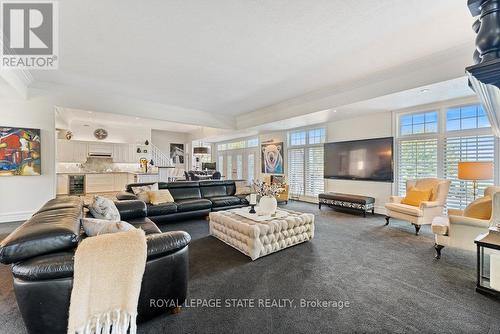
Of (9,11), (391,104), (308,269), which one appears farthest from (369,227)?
(9,11)

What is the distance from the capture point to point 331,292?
2160mm

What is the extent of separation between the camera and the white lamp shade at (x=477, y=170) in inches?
134

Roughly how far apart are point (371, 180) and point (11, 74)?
7.66 m

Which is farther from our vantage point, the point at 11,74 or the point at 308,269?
the point at 11,74

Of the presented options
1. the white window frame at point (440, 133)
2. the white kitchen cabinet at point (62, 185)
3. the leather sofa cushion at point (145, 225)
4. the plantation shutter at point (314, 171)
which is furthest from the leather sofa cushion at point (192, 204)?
the white kitchen cabinet at point (62, 185)

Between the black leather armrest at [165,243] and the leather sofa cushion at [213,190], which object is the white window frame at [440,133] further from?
the black leather armrest at [165,243]

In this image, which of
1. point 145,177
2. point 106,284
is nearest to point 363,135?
point 106,284

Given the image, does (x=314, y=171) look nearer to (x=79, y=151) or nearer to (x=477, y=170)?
(x=477, y=170)

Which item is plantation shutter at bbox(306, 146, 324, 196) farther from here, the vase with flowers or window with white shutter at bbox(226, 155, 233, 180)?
window with white shutter at bbox(226, 155, 233, 180)

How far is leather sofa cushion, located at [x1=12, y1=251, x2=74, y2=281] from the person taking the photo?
4.50ft

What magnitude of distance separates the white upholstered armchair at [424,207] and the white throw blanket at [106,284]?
437 centimetres

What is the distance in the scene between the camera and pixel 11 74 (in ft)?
12.4

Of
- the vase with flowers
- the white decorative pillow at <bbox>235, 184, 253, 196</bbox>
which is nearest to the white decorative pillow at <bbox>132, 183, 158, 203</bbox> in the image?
the white decorative pillow at <bbox>235, 184, 253, 196</bbox>

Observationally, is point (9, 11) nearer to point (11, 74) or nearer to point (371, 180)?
point (11, 74)
